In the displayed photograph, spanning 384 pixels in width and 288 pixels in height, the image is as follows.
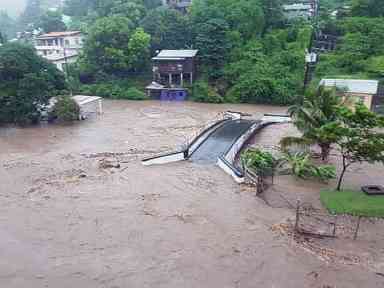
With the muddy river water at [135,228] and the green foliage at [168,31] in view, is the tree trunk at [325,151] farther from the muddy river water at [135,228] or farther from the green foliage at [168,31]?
the green foliage at [168,31]

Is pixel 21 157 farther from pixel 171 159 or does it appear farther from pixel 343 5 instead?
pixel 343 5

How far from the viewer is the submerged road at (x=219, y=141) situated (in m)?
20.6

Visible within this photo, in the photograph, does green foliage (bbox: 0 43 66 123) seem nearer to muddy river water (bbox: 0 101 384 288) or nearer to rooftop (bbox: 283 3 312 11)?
muddy river water (bbox: 0 101 384 288)

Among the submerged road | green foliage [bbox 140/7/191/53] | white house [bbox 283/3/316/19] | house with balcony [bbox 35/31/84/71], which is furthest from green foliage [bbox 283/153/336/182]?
house with balcony [bbox 35/31/84/71]

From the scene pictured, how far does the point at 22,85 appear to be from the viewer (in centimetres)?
2608

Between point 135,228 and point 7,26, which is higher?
point 7,26

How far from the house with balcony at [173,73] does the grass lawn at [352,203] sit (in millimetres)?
23039

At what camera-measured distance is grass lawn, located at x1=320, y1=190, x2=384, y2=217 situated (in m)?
13.7

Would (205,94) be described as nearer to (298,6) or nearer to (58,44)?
(58,44)

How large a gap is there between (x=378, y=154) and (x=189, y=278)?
8.69m

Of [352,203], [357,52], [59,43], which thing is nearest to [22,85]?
[352,203]

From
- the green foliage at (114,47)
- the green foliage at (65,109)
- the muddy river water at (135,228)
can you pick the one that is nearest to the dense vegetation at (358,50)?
the green foliage at (114,47)

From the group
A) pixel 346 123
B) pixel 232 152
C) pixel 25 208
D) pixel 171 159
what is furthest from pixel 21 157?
pixel 346 123

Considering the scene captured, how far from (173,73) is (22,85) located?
15309mm
